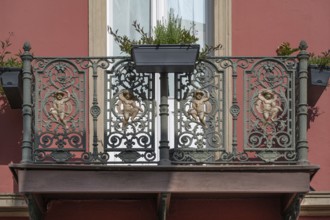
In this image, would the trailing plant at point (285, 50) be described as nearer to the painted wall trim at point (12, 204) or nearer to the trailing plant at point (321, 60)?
the trailing plant at point (321, 60)

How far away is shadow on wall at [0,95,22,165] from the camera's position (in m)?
13.1

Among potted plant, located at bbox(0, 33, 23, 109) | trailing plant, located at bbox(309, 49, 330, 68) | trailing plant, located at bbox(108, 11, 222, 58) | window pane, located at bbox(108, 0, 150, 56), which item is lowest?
potted plant, located at bbox(0, 33, 23, 109)

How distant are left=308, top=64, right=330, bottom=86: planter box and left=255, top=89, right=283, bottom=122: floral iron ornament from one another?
1.56 ft

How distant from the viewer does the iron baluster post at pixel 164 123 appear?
12.1 metres

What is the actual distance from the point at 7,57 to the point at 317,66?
318 centimetres

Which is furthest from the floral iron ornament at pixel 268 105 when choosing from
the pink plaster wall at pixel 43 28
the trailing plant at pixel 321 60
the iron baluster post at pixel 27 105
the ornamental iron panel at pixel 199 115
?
the iron baluster post at pixel 27 105

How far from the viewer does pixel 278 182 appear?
12109 mm

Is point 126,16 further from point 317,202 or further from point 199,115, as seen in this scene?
point 317,202

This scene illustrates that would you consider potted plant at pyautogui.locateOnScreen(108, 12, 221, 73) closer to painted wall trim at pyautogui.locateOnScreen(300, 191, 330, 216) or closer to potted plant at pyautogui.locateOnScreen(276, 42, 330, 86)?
potted plant at pyautogui.locateOnScreen(276, 42, 330, 86)

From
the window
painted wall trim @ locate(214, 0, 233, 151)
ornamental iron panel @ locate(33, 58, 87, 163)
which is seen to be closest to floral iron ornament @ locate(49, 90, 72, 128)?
ornamental iron panel @ locate(33, 58, 87, 163)

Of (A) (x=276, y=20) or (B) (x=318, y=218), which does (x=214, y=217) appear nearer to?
(B) (x=318, y=218)

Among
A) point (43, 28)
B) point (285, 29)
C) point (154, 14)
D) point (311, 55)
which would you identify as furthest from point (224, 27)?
point (43, 28)

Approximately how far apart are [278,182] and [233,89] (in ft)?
3.35

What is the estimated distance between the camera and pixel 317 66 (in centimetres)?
1259
